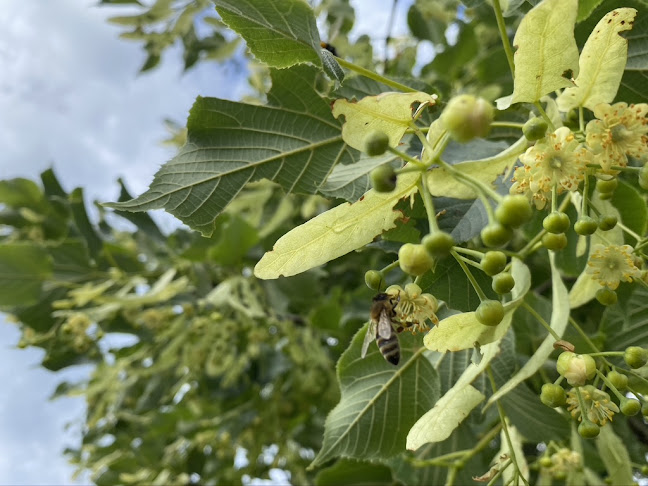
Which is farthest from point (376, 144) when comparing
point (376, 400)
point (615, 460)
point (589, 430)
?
point (615, 460)

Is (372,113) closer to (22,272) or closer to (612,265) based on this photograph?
(612,265)

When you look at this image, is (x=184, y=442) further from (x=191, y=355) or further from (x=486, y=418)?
(x=486, y=418)

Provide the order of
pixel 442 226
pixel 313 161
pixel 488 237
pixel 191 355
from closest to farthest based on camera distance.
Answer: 1. pixel 488 237
2. pixel 442 226
3. pixel 313 161
4. pixel 191 355

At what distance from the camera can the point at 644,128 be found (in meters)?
0.66

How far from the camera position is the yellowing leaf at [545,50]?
59 centimetres

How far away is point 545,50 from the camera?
2.02 ft

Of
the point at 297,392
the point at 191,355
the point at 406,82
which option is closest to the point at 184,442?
the point at 297,392

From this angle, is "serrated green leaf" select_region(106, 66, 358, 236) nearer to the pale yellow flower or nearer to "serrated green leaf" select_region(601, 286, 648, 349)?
the pale yellow flower

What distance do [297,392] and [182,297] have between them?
2.01 ft

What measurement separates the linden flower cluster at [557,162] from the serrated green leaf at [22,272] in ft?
6.15

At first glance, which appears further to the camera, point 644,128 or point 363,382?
point 363,382

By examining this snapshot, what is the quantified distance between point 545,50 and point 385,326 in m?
0.36

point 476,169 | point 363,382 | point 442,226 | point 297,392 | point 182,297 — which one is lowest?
point 297,392

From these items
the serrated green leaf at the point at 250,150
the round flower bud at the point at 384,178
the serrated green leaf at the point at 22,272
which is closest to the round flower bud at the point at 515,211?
the round flower bud at the point at 384,178
